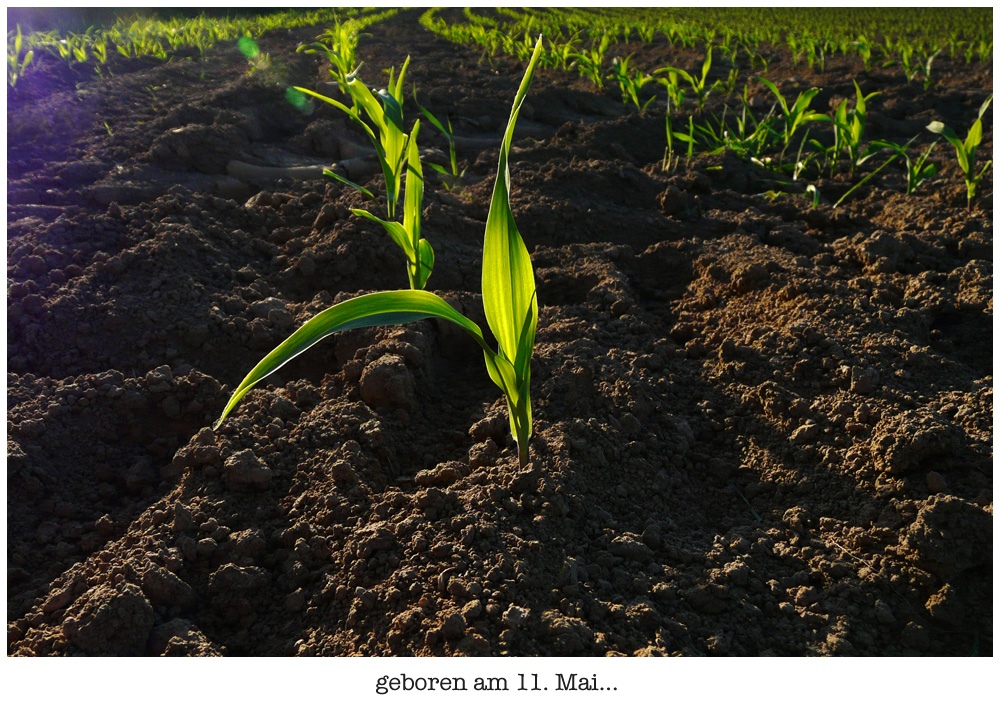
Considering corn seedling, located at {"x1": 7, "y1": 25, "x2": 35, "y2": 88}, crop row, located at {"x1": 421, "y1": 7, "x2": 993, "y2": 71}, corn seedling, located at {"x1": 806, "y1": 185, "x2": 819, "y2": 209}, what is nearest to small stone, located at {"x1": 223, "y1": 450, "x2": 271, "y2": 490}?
corn seedling, located at {"x1": 806, "y1": 185, "x2": 819, "y2": 209}

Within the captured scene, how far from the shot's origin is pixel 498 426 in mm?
1373

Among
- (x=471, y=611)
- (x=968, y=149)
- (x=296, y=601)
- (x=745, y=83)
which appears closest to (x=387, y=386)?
(x=296, y=601)

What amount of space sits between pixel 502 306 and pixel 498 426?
349 mm

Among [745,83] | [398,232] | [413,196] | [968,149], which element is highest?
[745,83]

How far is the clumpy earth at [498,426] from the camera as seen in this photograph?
1.05 metres

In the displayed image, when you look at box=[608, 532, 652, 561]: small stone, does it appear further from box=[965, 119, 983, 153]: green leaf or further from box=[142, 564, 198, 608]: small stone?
box=[965, 119, 983, 153]: green leaf

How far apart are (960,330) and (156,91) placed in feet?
12.9

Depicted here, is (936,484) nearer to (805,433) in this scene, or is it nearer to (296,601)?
(805,433)

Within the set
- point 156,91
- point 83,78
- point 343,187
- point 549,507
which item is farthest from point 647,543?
point 83,78

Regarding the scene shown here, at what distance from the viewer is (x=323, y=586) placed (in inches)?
43.8

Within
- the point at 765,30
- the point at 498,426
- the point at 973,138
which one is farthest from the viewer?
the point at 765,30

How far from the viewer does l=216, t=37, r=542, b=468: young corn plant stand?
976 millimetres

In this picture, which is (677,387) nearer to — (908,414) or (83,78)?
(908,414)

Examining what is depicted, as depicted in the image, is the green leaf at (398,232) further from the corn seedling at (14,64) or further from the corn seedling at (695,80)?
the corn seedling at (14,64)
